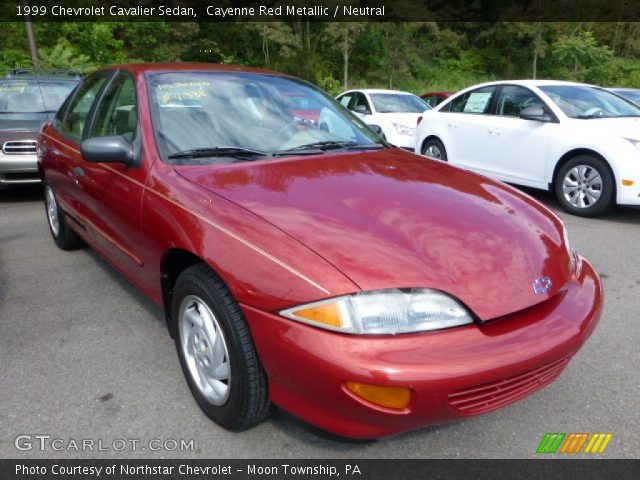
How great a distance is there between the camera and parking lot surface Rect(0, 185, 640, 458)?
2.03 m

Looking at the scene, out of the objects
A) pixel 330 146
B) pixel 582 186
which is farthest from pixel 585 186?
pixel 330 146

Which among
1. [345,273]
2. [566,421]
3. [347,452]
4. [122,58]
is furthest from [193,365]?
[122,58]

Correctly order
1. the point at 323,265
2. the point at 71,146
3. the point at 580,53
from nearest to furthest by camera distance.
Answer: the point at 323,265 < the point at 71,146 < the point at 580,53

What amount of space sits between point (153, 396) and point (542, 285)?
176cm

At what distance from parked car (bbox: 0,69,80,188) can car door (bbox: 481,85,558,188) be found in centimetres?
546

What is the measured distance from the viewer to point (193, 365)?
2.26m

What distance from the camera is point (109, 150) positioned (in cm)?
247

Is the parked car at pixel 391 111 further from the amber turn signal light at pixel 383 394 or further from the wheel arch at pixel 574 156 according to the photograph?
the amber turn signal light at pixel 383 394

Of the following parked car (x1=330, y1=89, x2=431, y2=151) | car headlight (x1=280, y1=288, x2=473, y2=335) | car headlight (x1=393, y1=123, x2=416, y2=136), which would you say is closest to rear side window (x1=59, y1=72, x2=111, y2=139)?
car headlight (x1=280, y1=288, x2=473, y2=335)

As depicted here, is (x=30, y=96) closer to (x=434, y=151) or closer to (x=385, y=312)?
(x=434, y=151)

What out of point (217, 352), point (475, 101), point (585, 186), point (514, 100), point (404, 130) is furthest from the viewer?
point (404, 130)

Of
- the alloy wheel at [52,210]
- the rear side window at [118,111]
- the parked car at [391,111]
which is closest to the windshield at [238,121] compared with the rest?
the rear side window at [118,111]
